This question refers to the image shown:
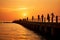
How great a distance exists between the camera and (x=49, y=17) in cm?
4175

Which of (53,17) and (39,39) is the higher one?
(53,17)

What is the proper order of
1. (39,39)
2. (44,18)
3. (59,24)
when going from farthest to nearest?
(44,18), (39,39), (59,24)

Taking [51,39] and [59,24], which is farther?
[51,39]

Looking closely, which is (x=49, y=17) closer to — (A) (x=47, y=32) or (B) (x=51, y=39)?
(B) (x=51, y=39)

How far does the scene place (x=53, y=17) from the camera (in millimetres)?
39438

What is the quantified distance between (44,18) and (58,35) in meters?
10.3

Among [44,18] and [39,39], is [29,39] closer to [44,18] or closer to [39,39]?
[39,39]

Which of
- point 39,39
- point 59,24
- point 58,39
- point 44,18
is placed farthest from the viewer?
point 44,18

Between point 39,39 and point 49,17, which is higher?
point 49,17

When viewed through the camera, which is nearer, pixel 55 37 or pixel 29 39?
pixel 55 37

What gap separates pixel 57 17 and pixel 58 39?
297cm

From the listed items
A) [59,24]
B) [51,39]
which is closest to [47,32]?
[51,39]

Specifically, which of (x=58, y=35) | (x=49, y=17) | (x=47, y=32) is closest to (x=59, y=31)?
(x=58, y=35)

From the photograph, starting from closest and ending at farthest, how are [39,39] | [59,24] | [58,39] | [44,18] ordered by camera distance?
[59,24]
[58,39]
[39,39]
[44,18]
